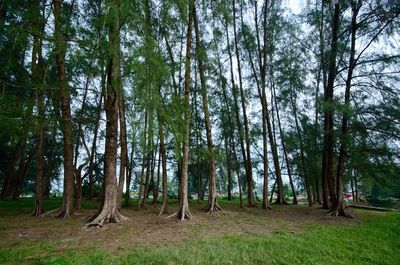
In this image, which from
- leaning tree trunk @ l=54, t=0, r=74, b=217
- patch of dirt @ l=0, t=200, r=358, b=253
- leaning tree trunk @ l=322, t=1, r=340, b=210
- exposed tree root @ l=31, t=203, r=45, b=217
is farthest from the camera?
leaning tree trunk @ l=322, t=1, r=340, b=210

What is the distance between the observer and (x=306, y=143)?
1507 centimetres

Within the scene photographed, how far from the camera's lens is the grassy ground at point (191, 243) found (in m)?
4.44

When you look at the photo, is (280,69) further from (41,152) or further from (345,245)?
(41,152)

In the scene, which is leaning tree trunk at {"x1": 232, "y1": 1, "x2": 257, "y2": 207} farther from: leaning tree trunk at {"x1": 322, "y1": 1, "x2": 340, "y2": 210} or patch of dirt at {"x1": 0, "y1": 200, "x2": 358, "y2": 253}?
patch of dirt at {"x1": 0, "y1": 200, "x2": 358, "y2": 253}

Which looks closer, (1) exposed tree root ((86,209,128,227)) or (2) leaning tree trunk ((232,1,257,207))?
(1) exposed tree root ((86,209,128,227))

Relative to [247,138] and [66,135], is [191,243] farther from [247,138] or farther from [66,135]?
[247,138]

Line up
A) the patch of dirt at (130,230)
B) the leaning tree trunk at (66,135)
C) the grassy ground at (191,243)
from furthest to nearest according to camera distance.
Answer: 1. the leaning tree trunk at (66,135)
2. the patch of dirt at (130,230)
3. the grassy ground at (191,243)

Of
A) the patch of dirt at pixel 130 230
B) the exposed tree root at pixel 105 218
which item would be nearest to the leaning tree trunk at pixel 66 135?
the patch of dirt at pixel 130 230

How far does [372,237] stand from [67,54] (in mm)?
8465

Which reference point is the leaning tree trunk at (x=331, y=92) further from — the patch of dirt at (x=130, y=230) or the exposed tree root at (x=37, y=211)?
the exposed tree root at (x=37, y=211)

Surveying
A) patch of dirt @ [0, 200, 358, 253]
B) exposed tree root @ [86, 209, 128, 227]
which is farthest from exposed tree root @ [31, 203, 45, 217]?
exposed tree root @ [86, 209, 128, 227]

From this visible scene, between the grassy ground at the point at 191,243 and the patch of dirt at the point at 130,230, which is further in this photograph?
the patch of dirt at the point at 130,230

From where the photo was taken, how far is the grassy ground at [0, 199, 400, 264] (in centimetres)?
444

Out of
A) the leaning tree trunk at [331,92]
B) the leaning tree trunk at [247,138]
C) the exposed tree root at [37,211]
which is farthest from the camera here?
the leaning tree trunk at [247,138]
